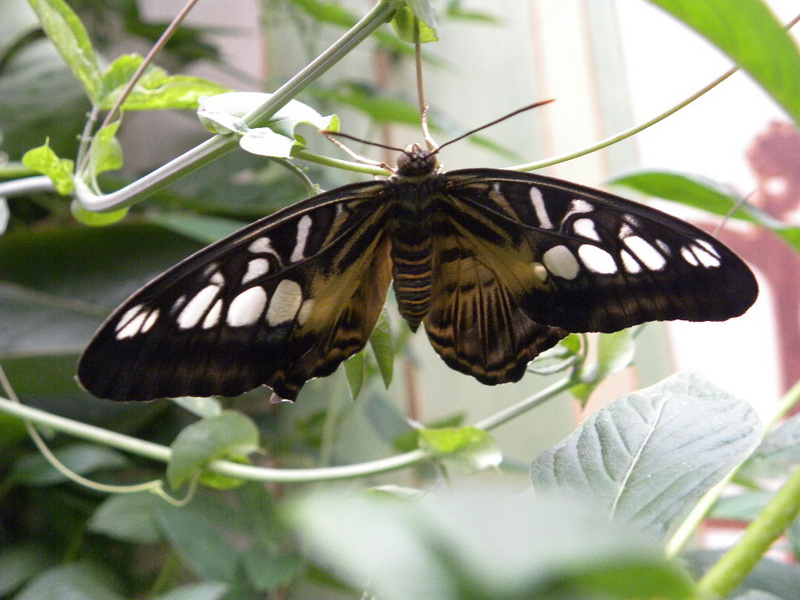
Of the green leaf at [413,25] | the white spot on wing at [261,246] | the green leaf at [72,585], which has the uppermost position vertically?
the green leaf at [413,25]

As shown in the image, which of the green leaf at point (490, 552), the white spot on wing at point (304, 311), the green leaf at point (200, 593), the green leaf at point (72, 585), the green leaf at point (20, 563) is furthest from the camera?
the green leaf at point (20, 563)

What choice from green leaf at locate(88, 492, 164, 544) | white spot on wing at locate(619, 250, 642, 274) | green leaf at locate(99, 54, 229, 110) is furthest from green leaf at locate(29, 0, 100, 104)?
Result: green leaf at locate(88, 492, 164, 544)

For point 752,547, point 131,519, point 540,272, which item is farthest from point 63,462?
point 752,547

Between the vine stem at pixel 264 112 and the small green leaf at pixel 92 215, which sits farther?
the small green leaf at pixel 92 215

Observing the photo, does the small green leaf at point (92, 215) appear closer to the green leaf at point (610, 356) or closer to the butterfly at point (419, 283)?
the butterfly at point (419, 283)

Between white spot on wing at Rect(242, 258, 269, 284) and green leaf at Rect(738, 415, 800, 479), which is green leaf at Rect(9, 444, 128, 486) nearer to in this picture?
white spot on wing at Rect(242, 258, 269, 284)

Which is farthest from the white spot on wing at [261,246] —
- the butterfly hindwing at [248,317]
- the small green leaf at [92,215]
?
the small green leaf at [92,215]

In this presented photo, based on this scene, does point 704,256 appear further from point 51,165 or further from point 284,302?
point 51,165
